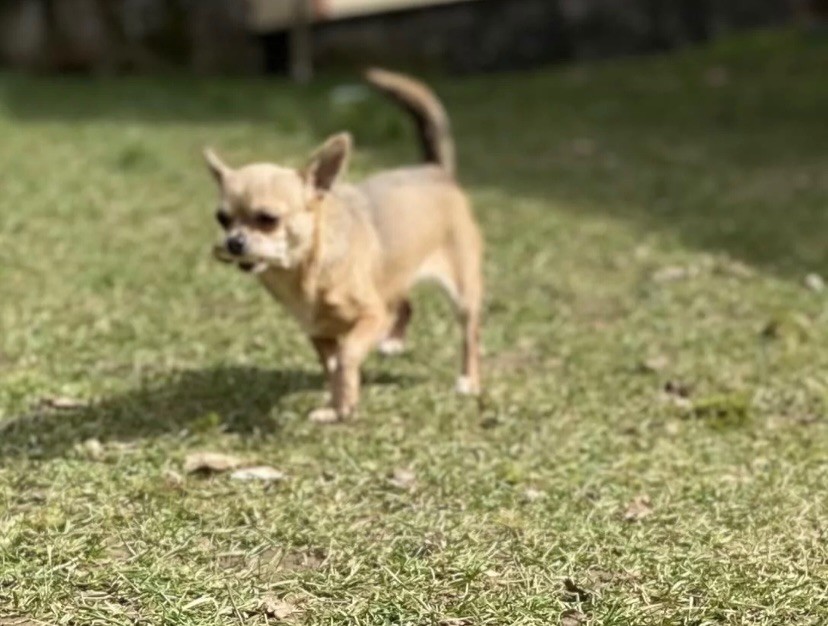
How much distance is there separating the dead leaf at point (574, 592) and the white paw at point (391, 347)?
7.21 ft

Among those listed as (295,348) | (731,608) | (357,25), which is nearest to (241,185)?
(295,348)

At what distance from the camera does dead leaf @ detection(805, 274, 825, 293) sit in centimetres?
581

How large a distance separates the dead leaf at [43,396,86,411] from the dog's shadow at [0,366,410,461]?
0.7 inches

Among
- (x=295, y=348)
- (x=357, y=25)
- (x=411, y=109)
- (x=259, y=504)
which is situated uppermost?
(x=411, y=109)

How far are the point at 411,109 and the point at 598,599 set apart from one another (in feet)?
8.90

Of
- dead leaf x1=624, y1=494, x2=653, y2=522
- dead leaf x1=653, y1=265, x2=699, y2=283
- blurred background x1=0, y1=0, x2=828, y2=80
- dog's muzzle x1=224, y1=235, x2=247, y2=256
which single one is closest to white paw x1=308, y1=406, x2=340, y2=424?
dog's muzzle x1=224, y1=235, x2=247, y2=256

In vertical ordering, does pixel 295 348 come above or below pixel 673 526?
below

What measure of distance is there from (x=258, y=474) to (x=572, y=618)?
113cm

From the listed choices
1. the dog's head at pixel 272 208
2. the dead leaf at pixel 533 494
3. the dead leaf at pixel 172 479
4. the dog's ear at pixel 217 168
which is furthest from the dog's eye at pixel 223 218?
the dead leaf at pixel 533 494

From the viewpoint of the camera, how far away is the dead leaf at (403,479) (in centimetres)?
345

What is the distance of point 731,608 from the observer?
8.80 feet

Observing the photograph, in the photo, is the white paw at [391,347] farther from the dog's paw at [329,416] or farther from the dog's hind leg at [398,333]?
the dog's paw at [329,416]

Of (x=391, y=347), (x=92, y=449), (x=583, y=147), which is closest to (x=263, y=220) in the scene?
(x=92, y=449)

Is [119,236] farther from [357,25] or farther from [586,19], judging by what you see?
[586,19]
